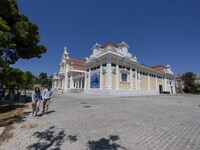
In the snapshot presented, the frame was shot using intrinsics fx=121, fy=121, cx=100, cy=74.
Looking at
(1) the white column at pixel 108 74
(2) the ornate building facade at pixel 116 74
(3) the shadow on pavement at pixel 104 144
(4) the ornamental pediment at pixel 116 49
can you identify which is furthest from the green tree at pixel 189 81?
(3) the shadow on pavement at pixel 104 144

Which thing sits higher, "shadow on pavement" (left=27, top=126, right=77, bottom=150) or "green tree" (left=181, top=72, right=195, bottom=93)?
"green tree" (left=181, top=72, right=195, bottom=93)

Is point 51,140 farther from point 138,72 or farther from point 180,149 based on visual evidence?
point 138,72

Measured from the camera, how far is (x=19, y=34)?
10500 millimetres

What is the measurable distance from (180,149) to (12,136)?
5.22 metres

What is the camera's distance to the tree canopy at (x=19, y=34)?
9810 mm

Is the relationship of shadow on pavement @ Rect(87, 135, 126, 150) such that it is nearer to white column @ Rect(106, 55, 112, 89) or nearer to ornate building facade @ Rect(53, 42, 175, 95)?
ornate building facade @ Rect(53, 42, 175, 95)

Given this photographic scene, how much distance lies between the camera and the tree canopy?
32.2ft

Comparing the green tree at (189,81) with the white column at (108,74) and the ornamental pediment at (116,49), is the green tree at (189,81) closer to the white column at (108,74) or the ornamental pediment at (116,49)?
the ornamental pediment at (116,49)

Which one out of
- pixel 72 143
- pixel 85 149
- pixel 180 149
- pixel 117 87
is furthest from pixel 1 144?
pixel 117 87

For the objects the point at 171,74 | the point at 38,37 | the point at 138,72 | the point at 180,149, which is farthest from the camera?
the point at 171,74

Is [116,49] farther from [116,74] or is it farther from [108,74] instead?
[108,74]

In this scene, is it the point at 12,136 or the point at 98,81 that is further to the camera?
the point at 98,81

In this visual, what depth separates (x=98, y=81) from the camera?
28.5 meters

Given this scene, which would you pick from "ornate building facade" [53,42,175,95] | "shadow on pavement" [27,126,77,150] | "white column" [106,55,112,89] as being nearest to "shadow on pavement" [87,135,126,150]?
"shadow on pavement" [27,126,77,150]
